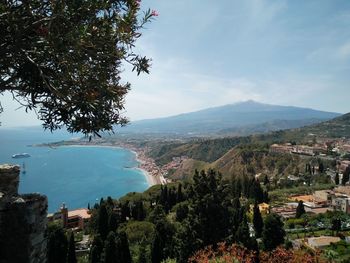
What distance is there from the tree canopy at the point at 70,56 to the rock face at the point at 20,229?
1.25 m

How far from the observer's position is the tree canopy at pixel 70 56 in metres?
4.16

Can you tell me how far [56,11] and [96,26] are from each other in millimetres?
557

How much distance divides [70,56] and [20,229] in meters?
2.49

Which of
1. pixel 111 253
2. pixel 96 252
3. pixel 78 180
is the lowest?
pixel 78 180

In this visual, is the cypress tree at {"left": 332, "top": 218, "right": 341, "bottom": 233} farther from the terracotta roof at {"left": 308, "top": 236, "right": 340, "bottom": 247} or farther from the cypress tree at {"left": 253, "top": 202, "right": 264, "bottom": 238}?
the cypress tree at {"left": 253, "top": 202, "right": 264, "bottom": 238}

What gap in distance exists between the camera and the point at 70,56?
4395 mm

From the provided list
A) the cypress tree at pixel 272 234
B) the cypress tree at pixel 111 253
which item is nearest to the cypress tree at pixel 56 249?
the cypress tree at pixel 111 253

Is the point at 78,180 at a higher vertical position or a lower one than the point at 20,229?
lower

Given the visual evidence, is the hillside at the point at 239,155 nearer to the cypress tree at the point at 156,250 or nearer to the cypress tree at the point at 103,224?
the cypress tree at the point at 103,224

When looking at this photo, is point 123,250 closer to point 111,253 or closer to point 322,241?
point 111,253

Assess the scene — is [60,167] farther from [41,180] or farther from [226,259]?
[226,259]


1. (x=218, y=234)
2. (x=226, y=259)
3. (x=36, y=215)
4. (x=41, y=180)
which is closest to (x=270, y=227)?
(x=218, y=234)

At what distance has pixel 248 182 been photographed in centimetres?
6469

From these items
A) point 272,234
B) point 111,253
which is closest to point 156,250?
point 111,253
